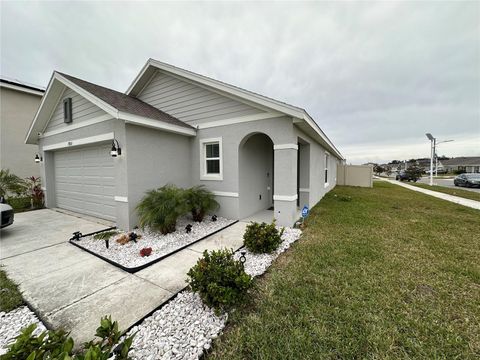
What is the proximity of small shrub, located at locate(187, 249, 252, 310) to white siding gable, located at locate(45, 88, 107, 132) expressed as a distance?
5645 millimetres

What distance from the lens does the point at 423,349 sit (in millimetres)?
1912

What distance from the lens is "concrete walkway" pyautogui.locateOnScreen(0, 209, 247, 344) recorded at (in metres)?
2.40

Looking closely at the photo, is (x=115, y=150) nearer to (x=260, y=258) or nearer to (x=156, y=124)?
(x=156, y=124)

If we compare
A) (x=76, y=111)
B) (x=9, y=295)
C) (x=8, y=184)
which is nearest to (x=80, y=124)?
(x=76, y=111)

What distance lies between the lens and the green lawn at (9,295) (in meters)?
2.56

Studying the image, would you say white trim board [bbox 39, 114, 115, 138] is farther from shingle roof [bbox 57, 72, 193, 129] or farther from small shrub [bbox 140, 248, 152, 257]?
small shrub [bbox 140, 248, 152, 257]

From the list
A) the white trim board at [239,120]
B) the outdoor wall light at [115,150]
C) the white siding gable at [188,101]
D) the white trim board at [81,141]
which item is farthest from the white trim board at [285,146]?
the white trim board at [81,141]

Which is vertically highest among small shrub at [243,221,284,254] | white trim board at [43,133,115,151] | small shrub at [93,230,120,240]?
white trim board at [43,133,115,151]

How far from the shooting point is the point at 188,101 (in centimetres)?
701

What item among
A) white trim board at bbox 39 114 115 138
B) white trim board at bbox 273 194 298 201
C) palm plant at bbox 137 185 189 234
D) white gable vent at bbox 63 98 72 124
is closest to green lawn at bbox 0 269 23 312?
palm plant at bbox 137 185 189 234

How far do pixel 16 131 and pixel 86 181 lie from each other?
27.0 feet

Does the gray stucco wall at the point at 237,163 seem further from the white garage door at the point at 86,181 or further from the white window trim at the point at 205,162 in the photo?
the white garage door at the point at 86,181

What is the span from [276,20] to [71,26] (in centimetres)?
735

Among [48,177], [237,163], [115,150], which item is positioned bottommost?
[48,177]
